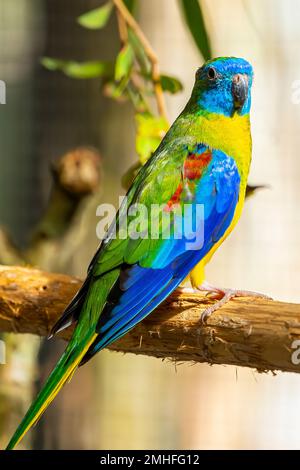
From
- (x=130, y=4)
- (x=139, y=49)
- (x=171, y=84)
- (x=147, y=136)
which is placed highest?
(x=130, y=4)

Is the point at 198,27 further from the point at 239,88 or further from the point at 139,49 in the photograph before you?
the point at 239,88

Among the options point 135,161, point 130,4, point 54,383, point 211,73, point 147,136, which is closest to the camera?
point 54,383

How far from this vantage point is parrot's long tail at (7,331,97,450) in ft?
4.90

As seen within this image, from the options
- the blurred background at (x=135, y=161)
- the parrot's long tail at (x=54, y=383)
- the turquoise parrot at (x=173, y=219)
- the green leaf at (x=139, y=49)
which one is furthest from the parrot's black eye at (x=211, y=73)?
the blurred background at (x=135, y=161)

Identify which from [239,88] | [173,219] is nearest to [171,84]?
[239,88]

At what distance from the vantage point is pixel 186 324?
1624 mm

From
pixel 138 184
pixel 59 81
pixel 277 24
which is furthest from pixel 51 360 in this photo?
pixel 277 24

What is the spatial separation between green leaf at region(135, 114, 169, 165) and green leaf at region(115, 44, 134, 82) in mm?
129

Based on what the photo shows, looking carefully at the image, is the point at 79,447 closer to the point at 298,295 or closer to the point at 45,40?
the point at 298,295

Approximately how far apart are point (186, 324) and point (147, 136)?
0.60 meters

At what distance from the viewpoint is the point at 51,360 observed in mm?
2977

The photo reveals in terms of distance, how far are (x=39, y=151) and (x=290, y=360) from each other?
6.56 feet

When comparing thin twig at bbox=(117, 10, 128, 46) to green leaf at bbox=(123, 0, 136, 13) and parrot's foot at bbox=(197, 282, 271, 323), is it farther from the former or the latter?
parrot's foot at bbox=(197, 282, 271, 323)

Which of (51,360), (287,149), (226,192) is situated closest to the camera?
(226,192)
